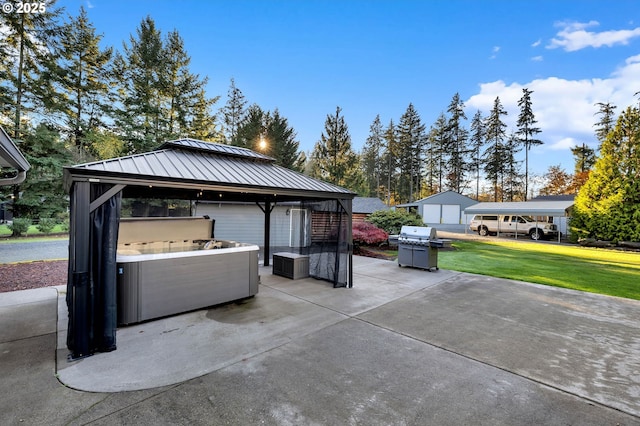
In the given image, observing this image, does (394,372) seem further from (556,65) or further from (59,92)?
(59,92)

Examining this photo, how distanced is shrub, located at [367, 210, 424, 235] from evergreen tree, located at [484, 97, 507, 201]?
79.3 feet

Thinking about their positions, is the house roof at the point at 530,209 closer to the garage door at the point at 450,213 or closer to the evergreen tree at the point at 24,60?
the garage door at the point at 450,213

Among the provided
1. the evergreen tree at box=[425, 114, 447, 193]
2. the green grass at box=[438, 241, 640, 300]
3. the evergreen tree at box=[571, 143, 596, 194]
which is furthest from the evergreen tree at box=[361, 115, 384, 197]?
the green grass at box=[438, 241, 640, 300]

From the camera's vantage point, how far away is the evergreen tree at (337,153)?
940 inches

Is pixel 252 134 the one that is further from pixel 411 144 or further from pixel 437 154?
pixel 437 154

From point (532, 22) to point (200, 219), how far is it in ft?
45.2

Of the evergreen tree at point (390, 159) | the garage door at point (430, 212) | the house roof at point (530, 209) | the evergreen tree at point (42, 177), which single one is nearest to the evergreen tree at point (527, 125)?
the garage door at point (430, 212)

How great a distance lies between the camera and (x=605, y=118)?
26078mm

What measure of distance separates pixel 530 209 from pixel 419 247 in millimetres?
14996

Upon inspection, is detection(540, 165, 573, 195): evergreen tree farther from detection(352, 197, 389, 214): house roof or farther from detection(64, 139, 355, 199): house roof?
detection(64, 139, 355, 199): house roof

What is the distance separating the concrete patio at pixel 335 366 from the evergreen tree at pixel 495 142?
31404 millimetres

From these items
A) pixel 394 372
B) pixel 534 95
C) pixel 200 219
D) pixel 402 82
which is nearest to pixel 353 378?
pixel 394 372

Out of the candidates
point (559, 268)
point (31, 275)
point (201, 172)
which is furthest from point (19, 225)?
point (559, 268)

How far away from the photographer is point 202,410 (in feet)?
7.30
